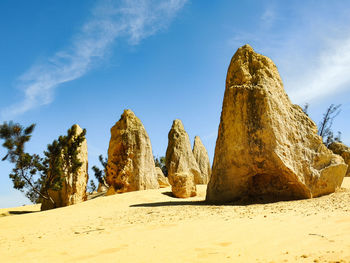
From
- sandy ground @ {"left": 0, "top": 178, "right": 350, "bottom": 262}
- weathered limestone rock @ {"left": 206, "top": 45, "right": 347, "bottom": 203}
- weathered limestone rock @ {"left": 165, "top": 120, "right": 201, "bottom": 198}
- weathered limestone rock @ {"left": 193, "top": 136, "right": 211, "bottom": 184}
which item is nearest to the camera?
sandy ground @ {"left": 0, "top": 178, "right": 350, "bottom": 262}

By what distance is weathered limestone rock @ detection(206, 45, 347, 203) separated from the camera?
6758 mm

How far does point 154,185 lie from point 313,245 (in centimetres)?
1163

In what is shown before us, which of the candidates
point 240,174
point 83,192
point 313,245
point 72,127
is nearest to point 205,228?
point 313,245

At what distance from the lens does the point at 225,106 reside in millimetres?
7926

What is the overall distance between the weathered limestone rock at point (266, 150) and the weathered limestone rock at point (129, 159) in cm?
618

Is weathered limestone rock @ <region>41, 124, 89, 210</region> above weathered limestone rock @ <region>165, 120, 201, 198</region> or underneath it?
underneath

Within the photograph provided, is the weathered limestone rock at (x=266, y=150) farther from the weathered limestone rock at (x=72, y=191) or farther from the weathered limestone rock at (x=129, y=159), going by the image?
the weathered limestone rock at (x=72, y=191)

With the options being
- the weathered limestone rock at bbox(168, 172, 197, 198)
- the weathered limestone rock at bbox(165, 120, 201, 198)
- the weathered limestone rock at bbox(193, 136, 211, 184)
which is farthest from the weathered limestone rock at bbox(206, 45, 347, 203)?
the weathered limestone rock at bbox(193, 136, 211, 184)

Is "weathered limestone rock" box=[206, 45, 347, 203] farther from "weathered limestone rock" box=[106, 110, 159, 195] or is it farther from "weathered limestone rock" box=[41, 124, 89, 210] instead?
"weathered limestone rock" box=[41, 124, 89, 210]

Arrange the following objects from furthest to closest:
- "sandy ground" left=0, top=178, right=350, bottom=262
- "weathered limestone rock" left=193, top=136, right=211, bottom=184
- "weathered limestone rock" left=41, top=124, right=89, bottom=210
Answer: "weathered limestone rock" left=193, top=136, right=211, bottom=184
"weathered limestone rock" left=41, top=124, right=89, bottom=210
"sandy ground" left=0, top=178, right=350, bottom=262

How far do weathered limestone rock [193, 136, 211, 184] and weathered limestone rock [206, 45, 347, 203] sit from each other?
16448 millimetres

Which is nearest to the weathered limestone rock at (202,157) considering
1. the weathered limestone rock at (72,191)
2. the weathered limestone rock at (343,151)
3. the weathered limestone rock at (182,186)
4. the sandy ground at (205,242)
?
the weathered limestone rock at (343,151)

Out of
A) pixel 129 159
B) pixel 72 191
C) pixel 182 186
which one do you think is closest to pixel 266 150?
pixel 182 186

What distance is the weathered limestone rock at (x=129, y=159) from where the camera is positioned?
1323 cm
